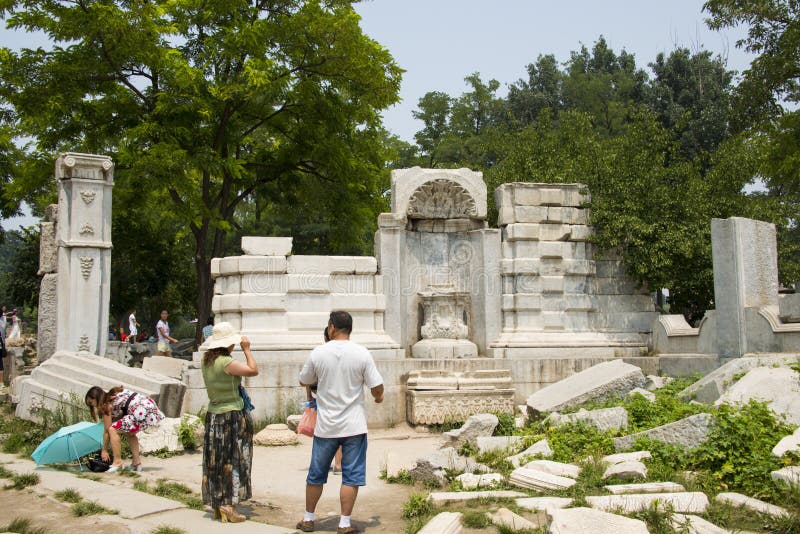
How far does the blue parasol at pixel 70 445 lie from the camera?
332 inches

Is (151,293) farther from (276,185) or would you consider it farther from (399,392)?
(399,392)

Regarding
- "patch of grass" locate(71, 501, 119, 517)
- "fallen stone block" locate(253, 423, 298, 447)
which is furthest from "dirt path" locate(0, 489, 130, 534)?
"fallen stone block" locate(253, 423, 298, 447)

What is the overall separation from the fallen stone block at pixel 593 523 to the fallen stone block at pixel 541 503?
22.7 inches

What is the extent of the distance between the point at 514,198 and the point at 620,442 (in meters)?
7.14

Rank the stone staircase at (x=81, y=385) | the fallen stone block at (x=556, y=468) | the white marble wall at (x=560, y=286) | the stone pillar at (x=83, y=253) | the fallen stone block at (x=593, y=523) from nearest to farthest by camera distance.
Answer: the fallen stone block at (x=593, y=523), the fallen stone block at (x=556, y=468), the stone staircase at (x=81, y=385), the stone pillar at (x=83, y=253), the white marble wall at (x=560, y=286)

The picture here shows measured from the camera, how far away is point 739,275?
483 inches

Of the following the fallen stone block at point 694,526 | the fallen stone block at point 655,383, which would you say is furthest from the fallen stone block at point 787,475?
the fallen stone block at point 655,383

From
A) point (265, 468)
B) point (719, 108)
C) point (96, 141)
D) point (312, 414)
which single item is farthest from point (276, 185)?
point (719, 108)

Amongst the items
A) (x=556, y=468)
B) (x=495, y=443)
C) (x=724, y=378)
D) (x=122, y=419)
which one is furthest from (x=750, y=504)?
(x=122, y=419)

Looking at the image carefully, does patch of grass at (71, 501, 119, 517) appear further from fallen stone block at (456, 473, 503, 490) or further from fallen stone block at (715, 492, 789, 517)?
fallen stone block at (715, 492, 789, 517)

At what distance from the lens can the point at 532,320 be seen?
14.4 m

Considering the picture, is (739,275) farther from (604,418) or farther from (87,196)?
(87,196)

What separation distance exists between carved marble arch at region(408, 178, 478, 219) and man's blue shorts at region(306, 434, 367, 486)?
847 centimetres

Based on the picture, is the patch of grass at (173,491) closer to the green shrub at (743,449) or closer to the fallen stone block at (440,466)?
the fallen stone block at (440,466)
